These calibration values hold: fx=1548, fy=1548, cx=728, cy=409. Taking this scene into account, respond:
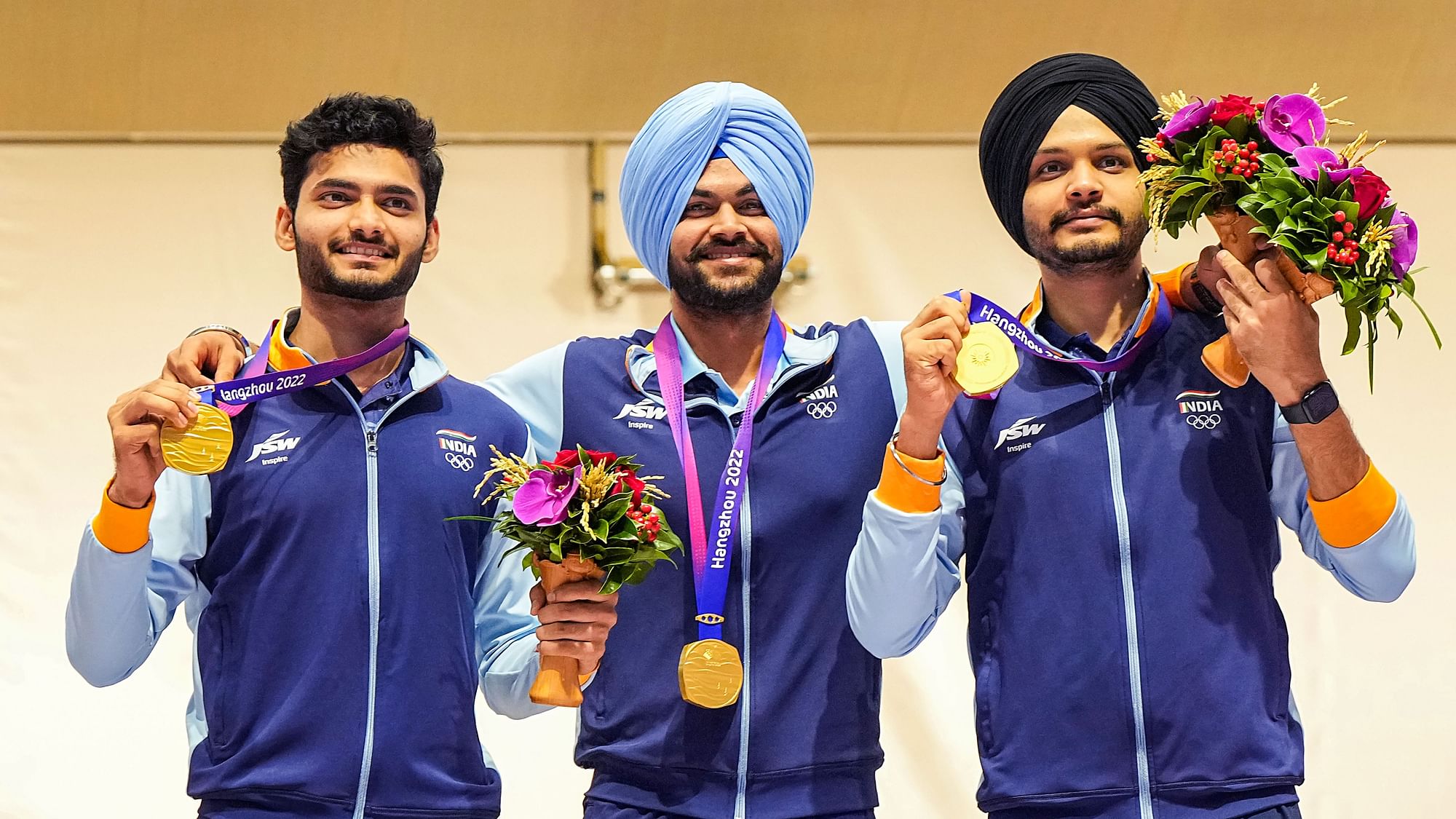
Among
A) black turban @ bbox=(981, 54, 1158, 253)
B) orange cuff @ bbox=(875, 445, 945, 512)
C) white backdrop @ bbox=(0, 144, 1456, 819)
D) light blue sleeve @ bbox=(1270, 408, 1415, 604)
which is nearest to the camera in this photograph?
light blue sleeve @ bbox=(1270, 408, 1415, 604)

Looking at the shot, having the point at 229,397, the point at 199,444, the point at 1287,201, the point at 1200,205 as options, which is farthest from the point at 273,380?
the point at 1287,201

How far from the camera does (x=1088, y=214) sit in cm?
282

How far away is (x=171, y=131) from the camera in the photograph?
15.6ft

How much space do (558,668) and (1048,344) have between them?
1064 millimetres

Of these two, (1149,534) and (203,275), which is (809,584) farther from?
(203,275)

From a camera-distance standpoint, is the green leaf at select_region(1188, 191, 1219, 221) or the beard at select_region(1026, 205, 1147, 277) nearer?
the green leaf at select_region(1188, 191, 1219, 221)

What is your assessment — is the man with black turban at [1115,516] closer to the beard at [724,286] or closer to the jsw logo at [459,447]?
the beard at [724,286]

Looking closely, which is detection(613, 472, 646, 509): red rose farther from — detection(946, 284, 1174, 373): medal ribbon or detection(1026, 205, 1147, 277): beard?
detection(1026, 205, 1147, 277): beard

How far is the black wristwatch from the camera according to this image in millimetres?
2477

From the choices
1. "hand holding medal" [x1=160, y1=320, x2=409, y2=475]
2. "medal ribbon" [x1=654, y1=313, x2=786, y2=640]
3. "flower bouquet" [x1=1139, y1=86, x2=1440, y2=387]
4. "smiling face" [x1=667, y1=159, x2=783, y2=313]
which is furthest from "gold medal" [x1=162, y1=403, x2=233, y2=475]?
"flower bouquet" [x1=1139, y1=86, x2=1440, y2=387]

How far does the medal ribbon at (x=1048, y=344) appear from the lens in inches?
109

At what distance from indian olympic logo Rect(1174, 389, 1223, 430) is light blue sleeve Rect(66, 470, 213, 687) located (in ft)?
5.91

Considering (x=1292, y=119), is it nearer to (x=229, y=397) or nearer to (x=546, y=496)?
(x=546, y=496)

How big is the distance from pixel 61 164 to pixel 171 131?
34 centimetres
